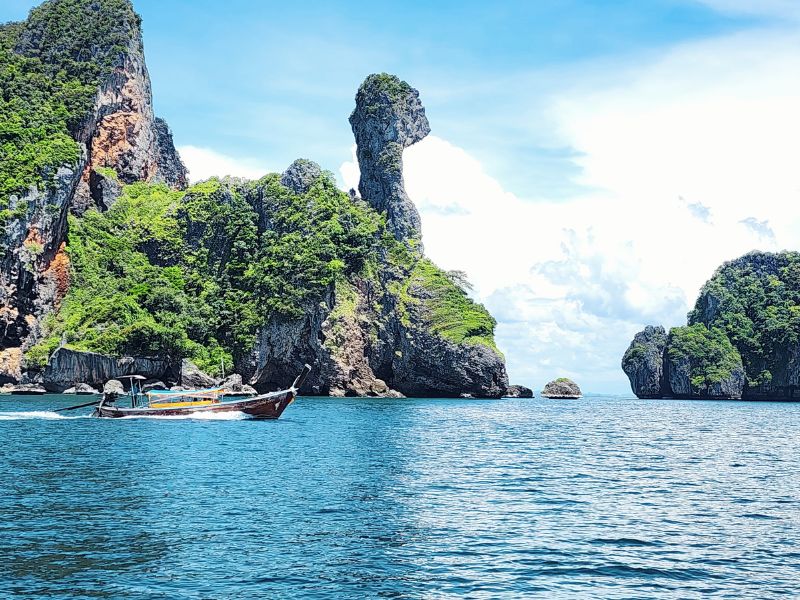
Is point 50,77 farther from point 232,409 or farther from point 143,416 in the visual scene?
point 232,409

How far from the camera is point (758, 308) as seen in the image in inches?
6270

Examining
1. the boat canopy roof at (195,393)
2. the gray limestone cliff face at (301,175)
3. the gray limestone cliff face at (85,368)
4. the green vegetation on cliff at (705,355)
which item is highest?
the gray limestone cliff face at (301,175)

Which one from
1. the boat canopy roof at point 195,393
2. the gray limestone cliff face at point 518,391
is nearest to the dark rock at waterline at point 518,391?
the gray limestone cliff face at point 518,391

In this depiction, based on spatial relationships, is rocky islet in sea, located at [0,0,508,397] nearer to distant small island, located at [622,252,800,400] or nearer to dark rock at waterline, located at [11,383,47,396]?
dark rock at waterline, located at [11,383,47,396]

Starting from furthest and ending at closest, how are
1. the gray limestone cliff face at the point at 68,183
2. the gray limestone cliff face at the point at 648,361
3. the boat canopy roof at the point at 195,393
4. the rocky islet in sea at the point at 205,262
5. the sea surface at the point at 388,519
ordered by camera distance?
the gray limestone cliff face at the point at 648,361 < the rocky islet in sea at the point at 205,262 < the gray limestone cliff face at the point at 68,183 < the boat canopy roof at the point at 195,393 < the sea surface at the point at 388,519

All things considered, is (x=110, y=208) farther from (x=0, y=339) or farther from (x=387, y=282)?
(x=387, y=282)

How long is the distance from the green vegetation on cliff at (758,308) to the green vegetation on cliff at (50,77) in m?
130

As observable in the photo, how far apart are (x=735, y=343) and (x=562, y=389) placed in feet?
126

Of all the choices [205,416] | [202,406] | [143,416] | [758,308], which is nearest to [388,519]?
[202,406]

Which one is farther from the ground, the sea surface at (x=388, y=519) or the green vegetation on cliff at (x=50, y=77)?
the green vegetation on cliff at (x=50, y=77)

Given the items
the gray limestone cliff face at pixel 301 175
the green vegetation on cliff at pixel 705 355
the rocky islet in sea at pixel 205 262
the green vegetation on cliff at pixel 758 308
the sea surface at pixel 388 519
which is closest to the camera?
the sea surface at pixel 388 519

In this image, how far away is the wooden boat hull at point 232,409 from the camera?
6231 centimetres

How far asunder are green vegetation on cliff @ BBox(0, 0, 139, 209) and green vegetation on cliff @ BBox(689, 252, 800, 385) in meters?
130

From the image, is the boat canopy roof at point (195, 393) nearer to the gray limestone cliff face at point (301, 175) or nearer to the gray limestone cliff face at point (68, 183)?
the gray limestone cliff face at point (68, 183)
